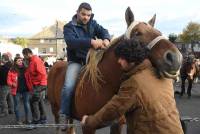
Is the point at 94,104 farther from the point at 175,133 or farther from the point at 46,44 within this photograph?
the point at 46,44

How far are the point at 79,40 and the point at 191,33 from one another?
84.0m

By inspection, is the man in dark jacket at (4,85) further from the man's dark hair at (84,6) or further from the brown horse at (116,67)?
the man's dark hair at (84,6)

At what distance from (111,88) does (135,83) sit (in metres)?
1.66

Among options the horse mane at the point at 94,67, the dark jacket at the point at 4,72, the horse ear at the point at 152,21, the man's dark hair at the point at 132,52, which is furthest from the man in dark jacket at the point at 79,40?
the dark jacket at the point at 4,72

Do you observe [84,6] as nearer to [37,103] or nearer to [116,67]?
[116,67]

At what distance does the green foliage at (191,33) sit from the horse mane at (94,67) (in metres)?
82.2

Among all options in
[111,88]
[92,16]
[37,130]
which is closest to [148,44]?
[111,88]

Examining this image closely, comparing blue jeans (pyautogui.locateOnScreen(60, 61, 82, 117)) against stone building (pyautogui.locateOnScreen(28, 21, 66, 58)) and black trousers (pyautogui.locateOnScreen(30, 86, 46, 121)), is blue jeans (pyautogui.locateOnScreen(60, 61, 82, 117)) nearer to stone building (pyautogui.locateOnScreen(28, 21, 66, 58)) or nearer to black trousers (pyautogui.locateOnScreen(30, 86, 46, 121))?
black trousers (pyautogui.locateOnScreen(30, 86, 46, 121))

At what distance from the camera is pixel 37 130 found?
11133mm

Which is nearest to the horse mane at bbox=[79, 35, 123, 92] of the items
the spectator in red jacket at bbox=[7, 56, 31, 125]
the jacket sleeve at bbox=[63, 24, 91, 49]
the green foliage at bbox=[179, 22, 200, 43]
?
the jacket sleeve at bbox=[63, 24, 91, 49]

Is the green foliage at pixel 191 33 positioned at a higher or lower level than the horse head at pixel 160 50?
higher

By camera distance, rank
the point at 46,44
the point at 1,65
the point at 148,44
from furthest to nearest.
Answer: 1. the point at 46,44
2. the point at 1,65
3. the point at 148,44

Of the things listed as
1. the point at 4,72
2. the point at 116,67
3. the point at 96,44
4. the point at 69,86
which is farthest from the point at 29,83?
the point at 116,67

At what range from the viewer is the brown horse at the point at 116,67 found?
Answer: 439 centimetres
